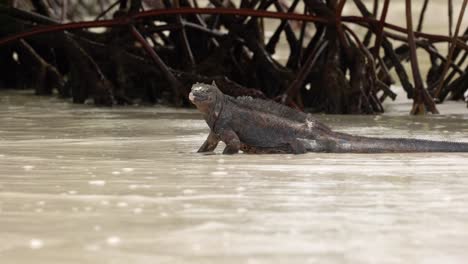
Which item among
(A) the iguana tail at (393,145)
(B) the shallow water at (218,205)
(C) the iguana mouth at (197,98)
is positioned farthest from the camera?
(C) the iguana mouth at (197,98)

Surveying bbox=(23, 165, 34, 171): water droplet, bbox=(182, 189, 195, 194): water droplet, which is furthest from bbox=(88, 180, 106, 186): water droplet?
bbox=(23, 165, 34, 171): water droplet

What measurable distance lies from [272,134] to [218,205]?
1814mm

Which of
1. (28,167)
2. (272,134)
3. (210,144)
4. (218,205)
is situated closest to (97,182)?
(28,167)

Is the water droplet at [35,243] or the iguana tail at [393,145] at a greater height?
the water droplet at [35,243]

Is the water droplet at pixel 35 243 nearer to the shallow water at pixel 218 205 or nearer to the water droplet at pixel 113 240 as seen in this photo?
the shallow water at pixel 218 205

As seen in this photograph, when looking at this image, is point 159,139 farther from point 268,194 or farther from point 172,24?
point 172,24

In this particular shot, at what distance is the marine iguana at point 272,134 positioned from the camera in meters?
4.80

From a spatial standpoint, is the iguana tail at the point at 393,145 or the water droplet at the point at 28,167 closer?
the water droplet at the point at 28,167

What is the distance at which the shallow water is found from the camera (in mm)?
2541

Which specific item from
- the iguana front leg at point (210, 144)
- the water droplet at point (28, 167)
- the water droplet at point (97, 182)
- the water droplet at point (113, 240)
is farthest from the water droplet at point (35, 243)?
the iguana front leg at point (210, 144)

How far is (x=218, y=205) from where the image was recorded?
3.18m

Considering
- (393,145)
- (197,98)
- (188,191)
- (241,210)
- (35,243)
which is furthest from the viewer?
(197,98)

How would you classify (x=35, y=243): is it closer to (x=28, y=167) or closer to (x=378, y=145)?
(x=28, y=167)

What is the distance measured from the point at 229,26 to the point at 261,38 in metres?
0.25
